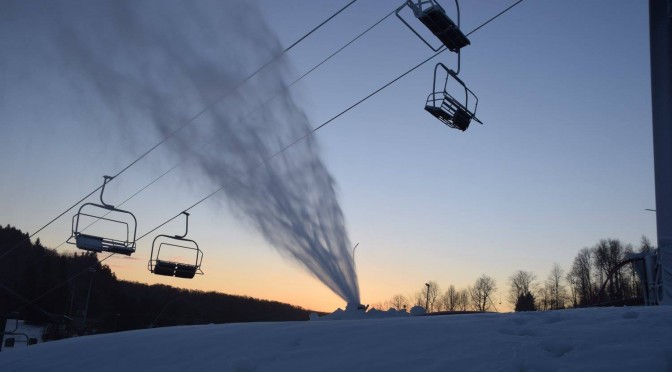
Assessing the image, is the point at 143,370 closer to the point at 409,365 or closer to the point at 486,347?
the point at 409,365

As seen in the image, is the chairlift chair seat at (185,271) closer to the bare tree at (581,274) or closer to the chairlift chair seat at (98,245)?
the chairlift chair seat at (98,245)

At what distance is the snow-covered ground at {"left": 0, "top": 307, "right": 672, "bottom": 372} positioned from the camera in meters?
5.02

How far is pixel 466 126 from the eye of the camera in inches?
426

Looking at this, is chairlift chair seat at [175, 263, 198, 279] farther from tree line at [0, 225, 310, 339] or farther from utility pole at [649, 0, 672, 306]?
tree line at [0, 225, 310, 339]

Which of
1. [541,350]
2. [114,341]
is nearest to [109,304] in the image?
[114,341]

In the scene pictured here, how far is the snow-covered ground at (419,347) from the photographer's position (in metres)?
5.02

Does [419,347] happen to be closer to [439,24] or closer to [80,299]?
[439,24]

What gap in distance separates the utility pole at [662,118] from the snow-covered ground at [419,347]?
16.6 feet

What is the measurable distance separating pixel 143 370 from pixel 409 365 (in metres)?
3.42

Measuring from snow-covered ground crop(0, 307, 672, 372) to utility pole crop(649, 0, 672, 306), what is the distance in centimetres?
506

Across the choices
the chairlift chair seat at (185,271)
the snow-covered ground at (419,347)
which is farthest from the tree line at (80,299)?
the snow-covered ground at (419,347)

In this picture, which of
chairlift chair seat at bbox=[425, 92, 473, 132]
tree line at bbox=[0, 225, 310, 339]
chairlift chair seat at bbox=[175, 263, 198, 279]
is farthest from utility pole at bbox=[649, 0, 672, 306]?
tree line at bbox=[0, 225, 310, 339]

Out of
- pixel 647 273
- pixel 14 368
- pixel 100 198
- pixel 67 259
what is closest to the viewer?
pixel 14 368

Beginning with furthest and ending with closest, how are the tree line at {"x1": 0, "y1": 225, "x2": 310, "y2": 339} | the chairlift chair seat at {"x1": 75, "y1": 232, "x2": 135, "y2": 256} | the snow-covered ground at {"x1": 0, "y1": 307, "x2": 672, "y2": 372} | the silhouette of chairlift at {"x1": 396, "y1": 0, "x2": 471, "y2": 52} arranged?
1. the tree line at {"x1": 0, "y1": 225, "x2": 310, "y2": 339}
2. the chairlift chair seat at {"x1": 75, "y1": 232, "x2": 135, "y2": 256}
3. the silhouette of chairlift at {"x1": 396, "y1": 0, "x2": 471, "y2": 52}
4. the snow-covered ground at {"x1": 0, "y1": 307, "x2": 672, "y2": 372}
